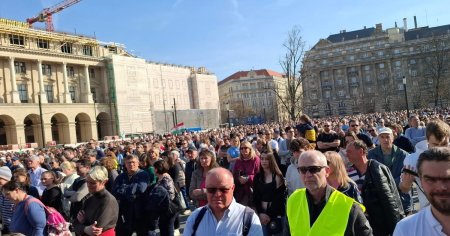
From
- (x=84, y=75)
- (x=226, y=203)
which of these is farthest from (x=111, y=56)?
(x=226, y=203)

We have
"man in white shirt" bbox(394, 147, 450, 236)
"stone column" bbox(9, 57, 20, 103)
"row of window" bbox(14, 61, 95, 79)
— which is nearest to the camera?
"man in white shirt" bbox(394, 147, 450, 236)

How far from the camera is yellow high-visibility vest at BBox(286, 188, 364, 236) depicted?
294 centimetres

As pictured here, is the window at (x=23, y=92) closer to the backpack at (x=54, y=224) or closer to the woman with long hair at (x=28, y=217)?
the woman with long hair at (x=28, y=217)

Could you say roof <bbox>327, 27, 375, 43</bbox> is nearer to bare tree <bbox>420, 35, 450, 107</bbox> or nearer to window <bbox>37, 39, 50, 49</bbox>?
bare tree <bbox>420, 35, 450, 107</bbox>

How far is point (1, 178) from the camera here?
620 cm

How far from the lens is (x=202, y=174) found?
6.75 meters

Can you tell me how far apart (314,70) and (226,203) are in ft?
366

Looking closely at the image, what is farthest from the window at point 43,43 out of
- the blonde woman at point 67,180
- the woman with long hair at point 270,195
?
the woman with long hair at point 270,195

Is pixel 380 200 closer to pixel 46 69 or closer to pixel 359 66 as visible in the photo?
pixel 46 69

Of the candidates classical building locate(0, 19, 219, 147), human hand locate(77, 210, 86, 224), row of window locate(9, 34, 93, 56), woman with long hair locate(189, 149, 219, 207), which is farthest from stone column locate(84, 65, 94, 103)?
human hand locate(77, 210, 86, 224)

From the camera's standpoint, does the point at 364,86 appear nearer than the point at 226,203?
No

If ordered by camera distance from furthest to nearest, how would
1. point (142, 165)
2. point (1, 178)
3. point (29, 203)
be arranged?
point (142, 165)
point (1, 178)
point (29, 203)

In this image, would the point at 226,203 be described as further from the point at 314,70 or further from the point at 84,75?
the point at 314,70

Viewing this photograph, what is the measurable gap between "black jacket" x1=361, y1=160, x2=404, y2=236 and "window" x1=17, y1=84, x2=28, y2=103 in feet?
190
